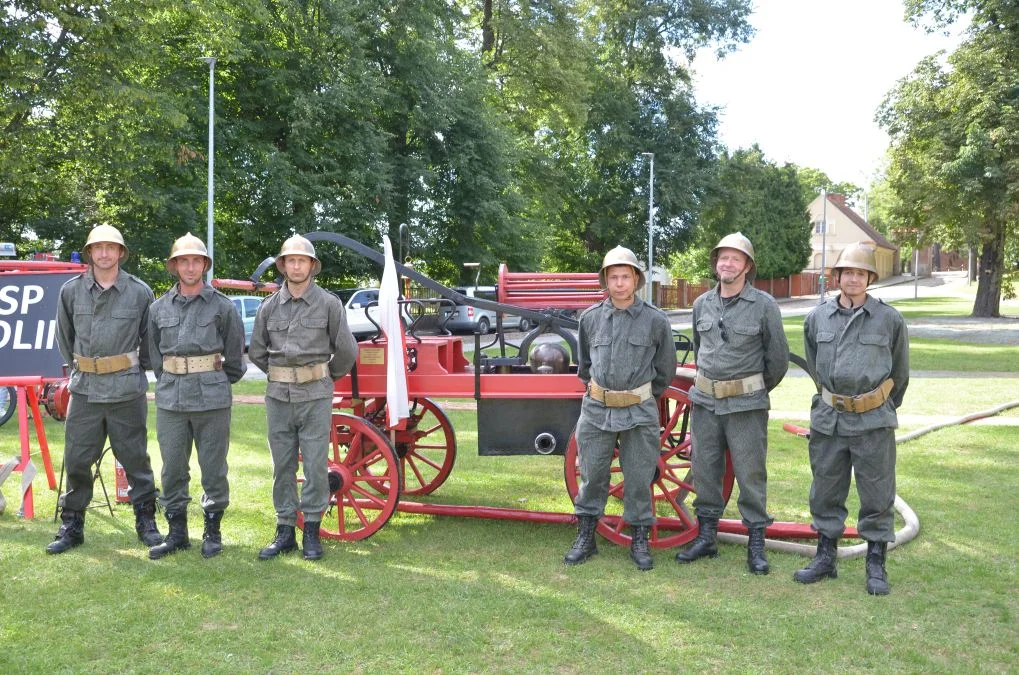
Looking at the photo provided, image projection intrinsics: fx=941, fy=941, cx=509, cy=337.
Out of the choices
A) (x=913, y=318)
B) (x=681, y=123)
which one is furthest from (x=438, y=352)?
(x=681, y=123)

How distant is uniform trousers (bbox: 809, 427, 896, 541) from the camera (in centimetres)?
485

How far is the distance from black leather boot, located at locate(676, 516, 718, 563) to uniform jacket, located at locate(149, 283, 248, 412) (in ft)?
9.19

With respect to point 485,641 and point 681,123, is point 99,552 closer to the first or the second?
point 485,641

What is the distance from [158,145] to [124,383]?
17.3m

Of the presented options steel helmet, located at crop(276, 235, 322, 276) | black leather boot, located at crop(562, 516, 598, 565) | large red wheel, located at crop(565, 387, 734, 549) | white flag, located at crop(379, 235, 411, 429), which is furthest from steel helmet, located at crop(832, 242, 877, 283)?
steel helmet, located at crop(276, 235, 322, 276)

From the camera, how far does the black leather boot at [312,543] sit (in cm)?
536

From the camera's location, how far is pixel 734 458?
205 inches

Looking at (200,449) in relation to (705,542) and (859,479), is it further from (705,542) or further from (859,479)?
(859,479)

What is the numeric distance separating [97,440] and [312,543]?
55.7 inches

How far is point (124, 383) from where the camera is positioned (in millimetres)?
5430

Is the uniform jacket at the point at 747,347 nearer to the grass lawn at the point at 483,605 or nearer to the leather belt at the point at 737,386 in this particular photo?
the leather belt at the point at 737,386

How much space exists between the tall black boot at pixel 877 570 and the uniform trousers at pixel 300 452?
2.98 meters

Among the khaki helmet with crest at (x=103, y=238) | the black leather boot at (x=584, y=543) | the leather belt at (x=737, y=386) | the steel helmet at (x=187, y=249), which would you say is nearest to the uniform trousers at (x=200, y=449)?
the steel helmet at (x=187, y=249)

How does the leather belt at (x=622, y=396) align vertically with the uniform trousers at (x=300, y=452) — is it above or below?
above
